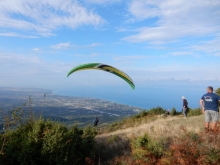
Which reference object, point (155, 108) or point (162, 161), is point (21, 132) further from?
point (155, 108)

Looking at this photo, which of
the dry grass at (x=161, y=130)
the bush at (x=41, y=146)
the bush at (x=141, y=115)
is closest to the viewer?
the bush at (x=41, y=146)

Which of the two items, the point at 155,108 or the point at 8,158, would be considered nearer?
the point at 8,158

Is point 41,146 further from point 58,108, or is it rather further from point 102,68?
point 58,108

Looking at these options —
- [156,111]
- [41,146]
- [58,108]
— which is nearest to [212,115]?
[41,146]

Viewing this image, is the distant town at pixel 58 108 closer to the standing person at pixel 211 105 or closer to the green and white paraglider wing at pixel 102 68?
the green and white paraglider wing at pixel 102 68

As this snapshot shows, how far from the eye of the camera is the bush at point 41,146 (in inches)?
224

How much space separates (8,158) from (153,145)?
4.07 metres

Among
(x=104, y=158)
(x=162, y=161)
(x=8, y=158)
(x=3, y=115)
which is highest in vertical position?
(x=3, y=115)

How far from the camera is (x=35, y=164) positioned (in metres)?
5.66

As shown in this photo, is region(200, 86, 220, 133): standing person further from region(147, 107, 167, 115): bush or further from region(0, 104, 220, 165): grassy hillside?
region(147, 107, 167, 115): bush

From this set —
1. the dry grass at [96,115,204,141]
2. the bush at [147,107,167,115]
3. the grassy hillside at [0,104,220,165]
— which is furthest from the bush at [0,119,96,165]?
the bush at [147,107,167,115]

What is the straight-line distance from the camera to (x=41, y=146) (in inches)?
238

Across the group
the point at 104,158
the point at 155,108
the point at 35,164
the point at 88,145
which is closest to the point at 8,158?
the point at 35,164

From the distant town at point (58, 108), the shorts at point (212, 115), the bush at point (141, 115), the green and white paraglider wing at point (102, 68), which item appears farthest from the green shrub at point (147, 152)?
the bush at point (141, 115)
